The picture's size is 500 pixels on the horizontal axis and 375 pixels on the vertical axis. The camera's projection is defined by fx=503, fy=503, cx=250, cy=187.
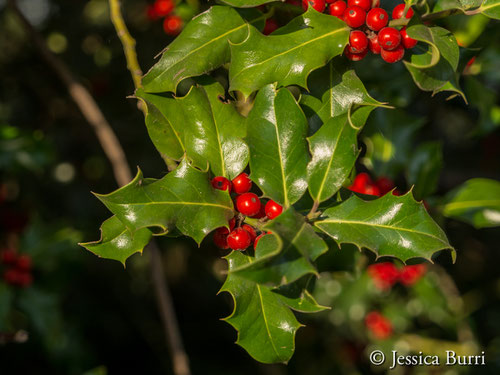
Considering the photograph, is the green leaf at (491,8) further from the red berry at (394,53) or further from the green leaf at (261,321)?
the green leaf at (261,321)

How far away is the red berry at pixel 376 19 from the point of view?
3.51 feet

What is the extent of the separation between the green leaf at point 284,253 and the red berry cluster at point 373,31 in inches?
16.5

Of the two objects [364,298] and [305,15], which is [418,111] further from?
[305,15]

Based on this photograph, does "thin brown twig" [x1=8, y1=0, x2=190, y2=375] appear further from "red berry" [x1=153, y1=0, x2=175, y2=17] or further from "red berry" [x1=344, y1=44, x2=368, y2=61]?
"red berry" [x1=344, y1=44, x2=368, y2=61]

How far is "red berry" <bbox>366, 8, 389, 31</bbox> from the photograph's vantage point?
1.07 meters

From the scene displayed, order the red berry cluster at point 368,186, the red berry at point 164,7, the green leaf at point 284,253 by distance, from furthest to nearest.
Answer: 1. the red berry at point 164,7
2. the red berry cluster at point 368,186
3. the green leaf at point 284,253

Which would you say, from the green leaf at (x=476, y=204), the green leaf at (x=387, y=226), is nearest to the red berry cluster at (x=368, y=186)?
the green leaf at (x=476, y=204)

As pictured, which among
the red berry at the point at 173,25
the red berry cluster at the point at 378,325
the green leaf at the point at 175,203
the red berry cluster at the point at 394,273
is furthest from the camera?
the red berry cluster at the point at 378,325

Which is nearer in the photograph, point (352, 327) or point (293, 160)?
point (293, 160)

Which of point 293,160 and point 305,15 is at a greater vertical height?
point 305,15

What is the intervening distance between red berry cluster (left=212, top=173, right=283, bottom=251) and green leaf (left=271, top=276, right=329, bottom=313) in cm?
11

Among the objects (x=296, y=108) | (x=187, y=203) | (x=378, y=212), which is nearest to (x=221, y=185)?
(x=187, y=203)

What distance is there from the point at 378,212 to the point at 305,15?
17.7 inches

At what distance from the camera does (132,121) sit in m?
3.07
